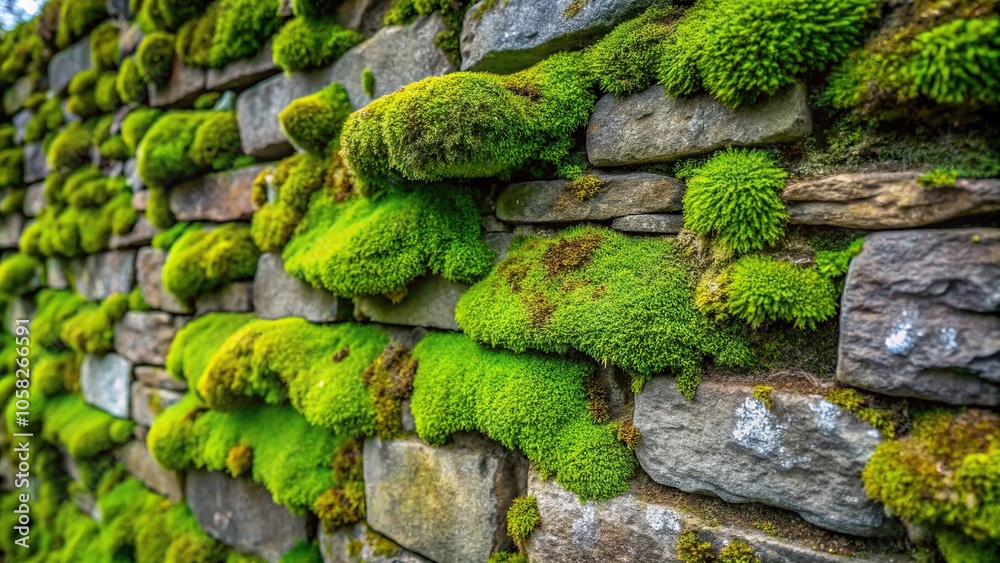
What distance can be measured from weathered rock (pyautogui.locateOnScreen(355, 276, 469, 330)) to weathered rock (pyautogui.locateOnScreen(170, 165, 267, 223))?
1385 mm

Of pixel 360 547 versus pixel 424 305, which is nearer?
pixel 424 305

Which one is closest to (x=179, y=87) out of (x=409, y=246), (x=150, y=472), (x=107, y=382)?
(x=107, y=382)

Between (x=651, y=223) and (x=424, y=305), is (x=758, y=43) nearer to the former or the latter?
(x=651, y=223)

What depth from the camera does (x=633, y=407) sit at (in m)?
1.96

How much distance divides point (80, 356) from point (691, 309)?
19.1 feet

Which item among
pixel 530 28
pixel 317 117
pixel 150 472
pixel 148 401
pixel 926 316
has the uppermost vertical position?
pixel 530 28

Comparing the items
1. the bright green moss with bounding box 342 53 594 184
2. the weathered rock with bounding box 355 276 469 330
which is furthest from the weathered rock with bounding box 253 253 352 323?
the bright green moss with bounding box 342 53 594 184

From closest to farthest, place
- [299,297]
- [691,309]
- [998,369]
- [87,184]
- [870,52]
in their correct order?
[998,369]
[870,52]
[691,309]
[299,297]
[87,184]

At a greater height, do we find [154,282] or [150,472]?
[154,282]

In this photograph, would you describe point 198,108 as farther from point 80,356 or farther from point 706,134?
point 706,134

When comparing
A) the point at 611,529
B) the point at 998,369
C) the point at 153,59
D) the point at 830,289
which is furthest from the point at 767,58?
the point at 153,59

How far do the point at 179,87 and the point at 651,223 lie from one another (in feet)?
12.3

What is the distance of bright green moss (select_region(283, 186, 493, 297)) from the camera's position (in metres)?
2.32

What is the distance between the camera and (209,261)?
343 cm
